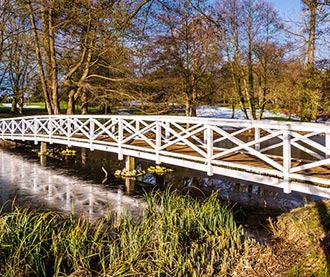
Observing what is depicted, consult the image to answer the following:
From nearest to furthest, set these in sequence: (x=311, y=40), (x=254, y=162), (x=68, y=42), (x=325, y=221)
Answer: (x=325, y=221)
(x=254, y=162)
(x=68, y=42)
(x=311, y=40)

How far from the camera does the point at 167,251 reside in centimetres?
406

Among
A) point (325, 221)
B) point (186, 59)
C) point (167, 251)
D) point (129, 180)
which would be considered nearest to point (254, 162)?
point (325, 221)

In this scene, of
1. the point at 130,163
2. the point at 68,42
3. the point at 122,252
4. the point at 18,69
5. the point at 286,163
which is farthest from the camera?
the point at 18,69

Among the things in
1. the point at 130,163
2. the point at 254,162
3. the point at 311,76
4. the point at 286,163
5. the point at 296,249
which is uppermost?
the point at 311,76

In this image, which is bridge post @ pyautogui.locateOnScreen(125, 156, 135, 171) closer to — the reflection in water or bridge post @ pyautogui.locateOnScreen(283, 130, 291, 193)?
the reflection in water

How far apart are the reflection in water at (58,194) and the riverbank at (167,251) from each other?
1714 millimetres

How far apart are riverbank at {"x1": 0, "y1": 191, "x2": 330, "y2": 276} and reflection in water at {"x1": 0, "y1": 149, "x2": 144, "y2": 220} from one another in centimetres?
171

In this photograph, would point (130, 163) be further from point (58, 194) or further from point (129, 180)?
point (58, 194)

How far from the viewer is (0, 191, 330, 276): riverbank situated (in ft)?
11.8

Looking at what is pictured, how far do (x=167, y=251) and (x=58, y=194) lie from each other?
5.17 m

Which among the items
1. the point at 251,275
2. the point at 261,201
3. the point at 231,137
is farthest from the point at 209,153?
the point at 251,275

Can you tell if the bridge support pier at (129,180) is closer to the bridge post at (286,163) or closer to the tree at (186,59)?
the bridge post at (286,163)

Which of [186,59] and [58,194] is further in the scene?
[186,59]

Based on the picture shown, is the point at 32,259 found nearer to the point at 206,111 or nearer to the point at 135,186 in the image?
the point at 135,186
